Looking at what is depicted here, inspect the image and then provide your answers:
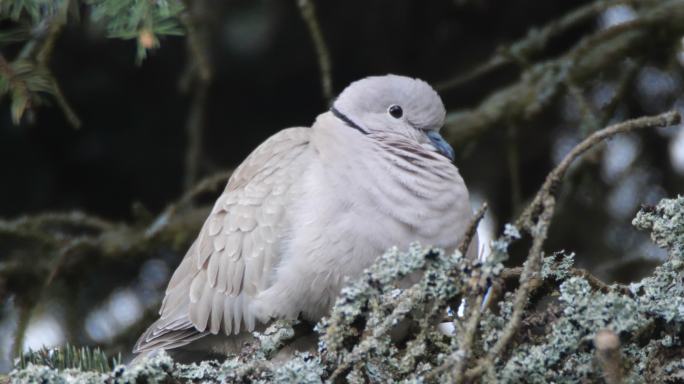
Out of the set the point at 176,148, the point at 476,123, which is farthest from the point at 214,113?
the point at 476,123

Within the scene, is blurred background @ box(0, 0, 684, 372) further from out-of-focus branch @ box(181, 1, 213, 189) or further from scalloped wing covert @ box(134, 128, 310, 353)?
scalloped wing covert @ box(134, 128, 310, 353)

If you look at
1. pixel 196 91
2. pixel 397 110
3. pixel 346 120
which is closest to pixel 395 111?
pixel 397 110

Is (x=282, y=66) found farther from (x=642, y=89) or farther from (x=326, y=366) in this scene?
(x=326, y=366)

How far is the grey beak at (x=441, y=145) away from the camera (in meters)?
2.58

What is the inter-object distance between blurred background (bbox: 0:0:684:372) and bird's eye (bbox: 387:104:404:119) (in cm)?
41

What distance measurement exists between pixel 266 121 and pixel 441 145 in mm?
1233

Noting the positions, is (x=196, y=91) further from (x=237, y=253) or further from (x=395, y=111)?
(x=237, y=253)

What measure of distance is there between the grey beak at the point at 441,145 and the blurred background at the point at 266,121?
1.33 feet

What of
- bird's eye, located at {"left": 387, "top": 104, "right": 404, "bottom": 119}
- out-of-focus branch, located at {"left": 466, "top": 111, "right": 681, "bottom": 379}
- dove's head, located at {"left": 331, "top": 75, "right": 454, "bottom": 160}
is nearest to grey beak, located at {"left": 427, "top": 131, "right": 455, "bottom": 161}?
dove's head, located at {"left": 331, "top": 75, "right": 454, "bottom": 160}

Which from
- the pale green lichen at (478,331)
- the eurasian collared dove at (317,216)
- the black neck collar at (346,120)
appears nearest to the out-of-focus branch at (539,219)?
the pale green lichen at (478,331)

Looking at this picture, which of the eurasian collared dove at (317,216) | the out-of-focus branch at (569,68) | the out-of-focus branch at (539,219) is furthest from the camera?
the out-of-focus branch at (569,68)

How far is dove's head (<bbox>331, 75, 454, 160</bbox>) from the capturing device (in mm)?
2697

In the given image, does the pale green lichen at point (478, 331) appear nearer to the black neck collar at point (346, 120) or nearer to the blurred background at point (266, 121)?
the black neck collar at point (346, 120)

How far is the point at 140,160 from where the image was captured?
361 cm
